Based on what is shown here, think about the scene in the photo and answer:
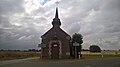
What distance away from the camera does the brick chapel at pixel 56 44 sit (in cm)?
4925

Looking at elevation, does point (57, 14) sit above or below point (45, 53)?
above

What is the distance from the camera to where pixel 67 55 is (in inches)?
1940

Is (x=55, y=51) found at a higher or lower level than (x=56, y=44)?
lower

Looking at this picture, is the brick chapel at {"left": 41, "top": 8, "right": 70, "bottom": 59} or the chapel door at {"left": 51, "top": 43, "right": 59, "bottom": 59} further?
the chapel door at {"left": 51, "top": 43, "right": 59, "bottom": 59}

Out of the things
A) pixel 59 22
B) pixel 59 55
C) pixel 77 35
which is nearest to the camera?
pixel 59 55

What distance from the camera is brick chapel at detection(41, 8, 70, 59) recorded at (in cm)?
4925

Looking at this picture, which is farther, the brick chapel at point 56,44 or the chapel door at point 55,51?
the chapel door at point 55,51

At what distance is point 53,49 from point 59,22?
7.76 metres

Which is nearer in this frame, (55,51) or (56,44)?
(56,44)

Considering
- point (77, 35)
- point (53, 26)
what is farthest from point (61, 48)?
point (77, 35)

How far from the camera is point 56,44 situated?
162 feet

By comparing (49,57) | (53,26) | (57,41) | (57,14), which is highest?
(57,14)

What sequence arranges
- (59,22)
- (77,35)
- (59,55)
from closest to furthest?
(59,55), (59,22), (77,35)

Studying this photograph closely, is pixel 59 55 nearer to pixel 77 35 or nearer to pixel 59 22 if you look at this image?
pixel 59 22
